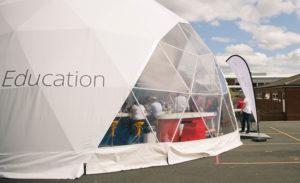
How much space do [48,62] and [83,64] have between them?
0.96 metres

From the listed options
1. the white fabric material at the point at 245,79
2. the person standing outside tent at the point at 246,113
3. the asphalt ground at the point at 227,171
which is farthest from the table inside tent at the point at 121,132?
the person standing outside tent at the point at 246,113

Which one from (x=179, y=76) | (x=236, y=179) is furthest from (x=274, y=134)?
(x=236, y=179)

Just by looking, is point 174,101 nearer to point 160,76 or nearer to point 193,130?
point 160,76

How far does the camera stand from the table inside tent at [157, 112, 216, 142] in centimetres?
1174

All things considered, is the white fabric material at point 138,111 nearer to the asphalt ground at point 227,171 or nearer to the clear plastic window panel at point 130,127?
the clear plastic window panel at point 130,127

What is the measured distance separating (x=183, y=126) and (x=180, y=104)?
0.69 metres

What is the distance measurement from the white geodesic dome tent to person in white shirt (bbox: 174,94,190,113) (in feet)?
0.10

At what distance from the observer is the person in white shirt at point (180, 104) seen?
39.7ft

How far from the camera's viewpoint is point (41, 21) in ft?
38.3

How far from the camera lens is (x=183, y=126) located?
482 inches

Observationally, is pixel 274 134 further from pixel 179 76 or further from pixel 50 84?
pixel 50 84

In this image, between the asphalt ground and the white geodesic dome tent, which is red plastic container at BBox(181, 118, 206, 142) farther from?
the asphalt ground

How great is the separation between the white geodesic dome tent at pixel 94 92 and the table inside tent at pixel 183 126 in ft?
0.10

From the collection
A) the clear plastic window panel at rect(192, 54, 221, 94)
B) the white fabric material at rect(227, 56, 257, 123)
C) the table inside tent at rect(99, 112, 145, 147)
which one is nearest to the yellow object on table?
the table inside tent at rect(99, 112, 145, 147)
